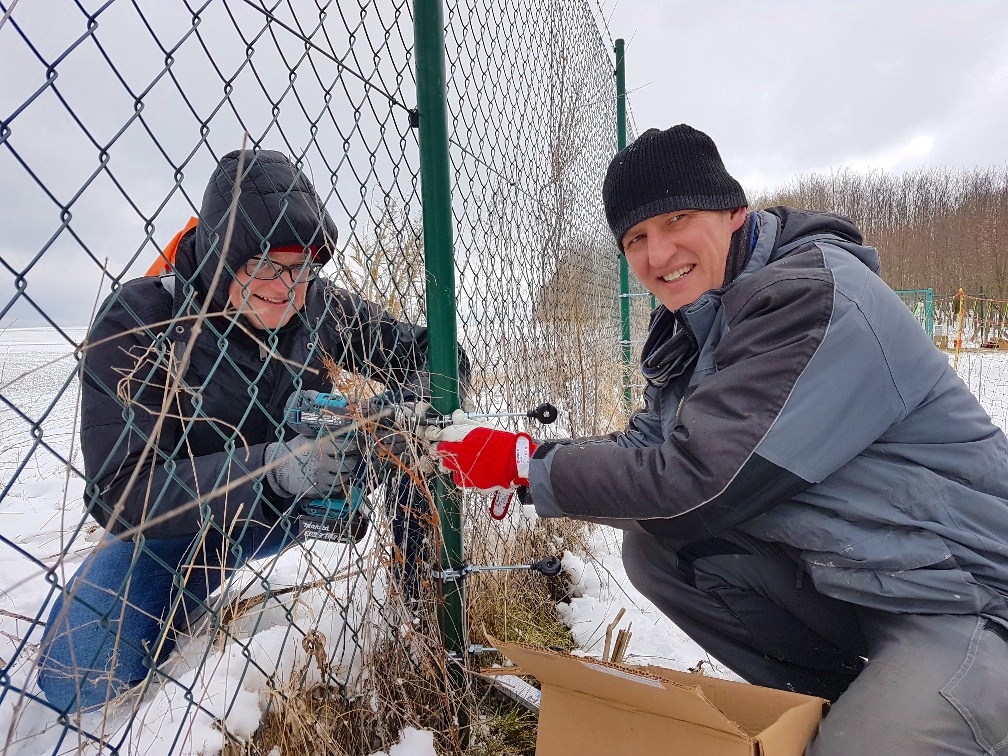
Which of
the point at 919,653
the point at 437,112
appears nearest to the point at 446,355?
the point at 437,112

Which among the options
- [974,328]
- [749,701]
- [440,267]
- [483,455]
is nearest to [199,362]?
[440,267]

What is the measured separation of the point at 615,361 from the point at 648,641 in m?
3.12

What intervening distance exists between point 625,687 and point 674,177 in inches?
53.3

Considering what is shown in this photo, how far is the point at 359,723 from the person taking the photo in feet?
5.61

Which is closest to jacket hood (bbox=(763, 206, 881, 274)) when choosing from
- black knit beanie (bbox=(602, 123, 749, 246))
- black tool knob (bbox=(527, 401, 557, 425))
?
black knit beanie (bbox=(602, 123, 749, 246))

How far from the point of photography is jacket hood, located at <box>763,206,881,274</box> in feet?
5.57

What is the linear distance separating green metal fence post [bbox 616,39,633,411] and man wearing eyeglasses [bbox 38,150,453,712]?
12.0 ft

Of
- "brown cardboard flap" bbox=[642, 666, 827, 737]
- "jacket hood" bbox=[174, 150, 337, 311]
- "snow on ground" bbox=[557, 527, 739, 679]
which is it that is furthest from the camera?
"snow on ground" bbox=[557, 527, 739, 679]

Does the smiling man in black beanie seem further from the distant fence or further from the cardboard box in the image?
the distant fence

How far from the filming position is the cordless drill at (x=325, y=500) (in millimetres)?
1593

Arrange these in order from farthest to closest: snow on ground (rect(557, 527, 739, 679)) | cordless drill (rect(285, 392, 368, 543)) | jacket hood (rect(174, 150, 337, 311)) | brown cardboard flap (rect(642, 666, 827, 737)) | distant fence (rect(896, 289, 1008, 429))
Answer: distant fence (rect(896, 289, 1008, 429)), snow on ground (rect(557, 527, 739, 679)), jacket hood (rect(174, 150, 337, 311)), cordless drill (rect(285, 392, 368, 543)), brown cardboard flap (rect(642, 666, 827, 737))

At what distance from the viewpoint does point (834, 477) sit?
1584 mm

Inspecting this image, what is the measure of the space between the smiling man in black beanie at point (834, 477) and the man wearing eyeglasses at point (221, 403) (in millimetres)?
372

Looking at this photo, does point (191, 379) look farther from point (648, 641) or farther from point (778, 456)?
point (648, 641)
